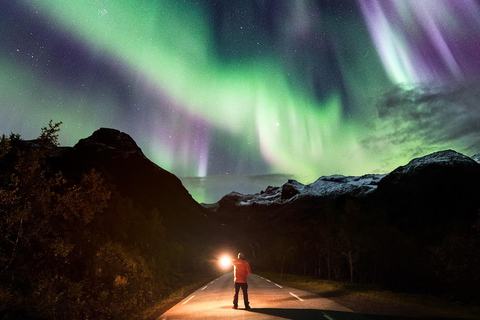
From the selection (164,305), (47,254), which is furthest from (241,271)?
(47,254)

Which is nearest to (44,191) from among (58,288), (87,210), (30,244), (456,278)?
(30,244)

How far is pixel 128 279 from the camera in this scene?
55.7 feet

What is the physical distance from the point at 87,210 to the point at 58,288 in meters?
3.31

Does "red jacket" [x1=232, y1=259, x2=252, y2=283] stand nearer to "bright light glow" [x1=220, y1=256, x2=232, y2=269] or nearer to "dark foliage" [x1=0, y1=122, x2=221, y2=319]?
"bright light glow" [x1=220, y1=256, x2=232, y2=269]

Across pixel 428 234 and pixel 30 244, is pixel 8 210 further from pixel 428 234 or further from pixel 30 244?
pixel 428 234

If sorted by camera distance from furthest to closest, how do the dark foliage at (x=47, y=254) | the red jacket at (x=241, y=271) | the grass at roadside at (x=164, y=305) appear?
the red jacket at (x=241, y=271), the grass at roadside at (x=164, y=305), the dark foliage at (x=47, y=254)

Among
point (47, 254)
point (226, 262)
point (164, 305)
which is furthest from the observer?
point (164, 305)

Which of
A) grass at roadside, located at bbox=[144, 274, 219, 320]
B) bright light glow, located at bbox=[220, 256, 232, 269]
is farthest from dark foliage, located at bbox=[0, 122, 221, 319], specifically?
bright light glow, located at bbox=[220, 256, 232, 269]

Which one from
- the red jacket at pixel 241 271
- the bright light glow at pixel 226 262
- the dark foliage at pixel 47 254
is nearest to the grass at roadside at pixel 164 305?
the dark foliage at pixel 47 254

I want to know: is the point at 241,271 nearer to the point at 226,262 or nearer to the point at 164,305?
the point at 226,262

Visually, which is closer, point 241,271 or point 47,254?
point 47,254

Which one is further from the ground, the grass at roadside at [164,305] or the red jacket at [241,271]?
the red jacket at [241,271]

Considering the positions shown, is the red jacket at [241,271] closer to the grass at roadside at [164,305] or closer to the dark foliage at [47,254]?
the grass at roadside at [164,305]

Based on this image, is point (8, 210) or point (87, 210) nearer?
point (8, 210)
